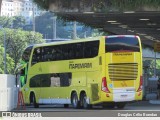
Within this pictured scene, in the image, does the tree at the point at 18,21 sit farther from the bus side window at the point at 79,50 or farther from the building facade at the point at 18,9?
the bus side window at the point at 79,50

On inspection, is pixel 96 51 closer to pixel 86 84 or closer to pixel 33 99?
pixel 86 84

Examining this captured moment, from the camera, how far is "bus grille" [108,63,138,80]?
26969 millimetres

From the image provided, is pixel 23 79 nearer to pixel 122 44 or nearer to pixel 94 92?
pixel 94 92

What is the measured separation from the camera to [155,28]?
39000 millimetres

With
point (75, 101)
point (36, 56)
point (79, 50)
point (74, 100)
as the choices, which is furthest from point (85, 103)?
point (36, 56)

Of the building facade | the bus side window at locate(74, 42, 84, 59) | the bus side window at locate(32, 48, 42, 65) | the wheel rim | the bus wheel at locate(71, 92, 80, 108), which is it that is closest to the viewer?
the bus side window at locate(74, 42, 84, 59)

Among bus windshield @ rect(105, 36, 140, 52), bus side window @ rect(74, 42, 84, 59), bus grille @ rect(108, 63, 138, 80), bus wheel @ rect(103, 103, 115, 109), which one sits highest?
bus windshield @ rect(105, 36, 140, 52)

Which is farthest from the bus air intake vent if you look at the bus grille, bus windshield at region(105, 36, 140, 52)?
bus windshield at region(105, 36, 140, 52)

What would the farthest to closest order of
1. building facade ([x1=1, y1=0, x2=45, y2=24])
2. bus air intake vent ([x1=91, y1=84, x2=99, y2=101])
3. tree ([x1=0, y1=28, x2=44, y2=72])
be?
tree ([x1=0, y1=28, x2=44, y2=72]), building facade ([x1=1, y1=0, x2=45, y2=24]), bus air intake vent ([x1=91, y1=84, x2=99, y2=101])

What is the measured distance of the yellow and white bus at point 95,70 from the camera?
26953mm

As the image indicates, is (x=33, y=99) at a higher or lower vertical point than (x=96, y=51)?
lower

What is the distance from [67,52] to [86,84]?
230 cm

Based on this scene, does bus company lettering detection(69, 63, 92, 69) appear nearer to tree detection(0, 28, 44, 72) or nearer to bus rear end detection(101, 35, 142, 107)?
bus rear end detection(101, 35, 142, 107)

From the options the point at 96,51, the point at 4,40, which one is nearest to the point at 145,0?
the point at 96,51
